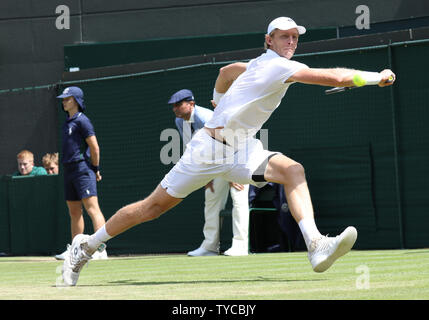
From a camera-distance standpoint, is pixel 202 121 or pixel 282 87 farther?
pixel 202 121

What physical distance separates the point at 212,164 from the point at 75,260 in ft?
4.16

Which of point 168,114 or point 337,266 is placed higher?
point 168,114

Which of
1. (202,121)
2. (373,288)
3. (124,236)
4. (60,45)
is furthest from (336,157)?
(60,45)

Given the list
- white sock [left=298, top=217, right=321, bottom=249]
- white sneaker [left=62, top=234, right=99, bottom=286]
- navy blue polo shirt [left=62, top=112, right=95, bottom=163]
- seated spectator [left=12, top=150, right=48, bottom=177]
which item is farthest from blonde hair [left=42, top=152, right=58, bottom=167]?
white sock [left=298, top=217, right=321, bottom=249]

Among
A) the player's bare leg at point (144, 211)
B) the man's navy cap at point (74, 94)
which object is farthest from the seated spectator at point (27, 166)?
the player's bare leg at point (144, 211)

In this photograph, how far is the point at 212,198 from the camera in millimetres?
12062

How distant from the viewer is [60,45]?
2008 centimetres

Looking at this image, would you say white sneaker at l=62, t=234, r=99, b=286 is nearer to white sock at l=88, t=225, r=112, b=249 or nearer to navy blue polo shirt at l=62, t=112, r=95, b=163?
white sock at l=88, t=225, r=112, b=249

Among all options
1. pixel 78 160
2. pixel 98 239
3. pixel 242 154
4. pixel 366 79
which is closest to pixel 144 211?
pixel 98 239

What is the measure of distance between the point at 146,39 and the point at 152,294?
1433 cm

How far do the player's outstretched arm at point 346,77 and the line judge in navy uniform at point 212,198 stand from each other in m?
4.73

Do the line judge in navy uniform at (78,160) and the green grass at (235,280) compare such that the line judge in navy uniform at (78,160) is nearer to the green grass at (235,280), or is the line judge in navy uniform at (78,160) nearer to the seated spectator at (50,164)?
the green grass at (235,280)
